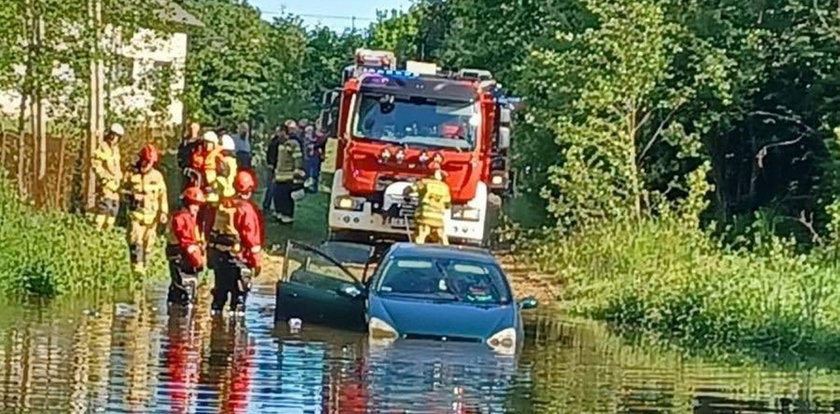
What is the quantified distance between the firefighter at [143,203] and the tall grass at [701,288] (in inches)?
234

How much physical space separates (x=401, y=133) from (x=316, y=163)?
49.0ft

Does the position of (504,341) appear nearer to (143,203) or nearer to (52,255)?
(143,203)

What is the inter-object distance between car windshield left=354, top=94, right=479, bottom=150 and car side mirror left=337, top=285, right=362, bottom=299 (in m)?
9.30

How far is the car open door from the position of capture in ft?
71.5

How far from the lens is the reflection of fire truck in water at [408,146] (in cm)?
3047

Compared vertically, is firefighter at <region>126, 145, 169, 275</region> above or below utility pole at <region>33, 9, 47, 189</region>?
below

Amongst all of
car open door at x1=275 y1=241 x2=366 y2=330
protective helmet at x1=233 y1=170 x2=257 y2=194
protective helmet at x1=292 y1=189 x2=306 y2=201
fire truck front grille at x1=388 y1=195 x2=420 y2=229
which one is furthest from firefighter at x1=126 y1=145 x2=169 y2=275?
protective helmet at x1=292 y1=189 x2=306 y2=201

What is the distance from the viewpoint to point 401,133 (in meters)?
30.7

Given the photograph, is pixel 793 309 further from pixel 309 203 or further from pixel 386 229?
pixel 309 203

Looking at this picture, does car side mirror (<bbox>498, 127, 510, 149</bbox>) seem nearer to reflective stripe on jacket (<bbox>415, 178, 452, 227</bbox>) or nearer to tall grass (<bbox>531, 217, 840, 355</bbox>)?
reflective stripe on jacket (<bbox>415, 178, 452, 227</bbox>)

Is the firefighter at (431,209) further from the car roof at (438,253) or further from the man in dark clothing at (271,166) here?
the man in dark clothing at (271,166)

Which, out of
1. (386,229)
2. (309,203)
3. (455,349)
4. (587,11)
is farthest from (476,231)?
(309,203)

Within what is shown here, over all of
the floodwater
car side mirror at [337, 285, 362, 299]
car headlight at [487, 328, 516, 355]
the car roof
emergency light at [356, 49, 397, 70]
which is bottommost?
the floodwater

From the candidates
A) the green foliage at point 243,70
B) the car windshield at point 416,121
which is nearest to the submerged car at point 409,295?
the car windshield at point 416,121
